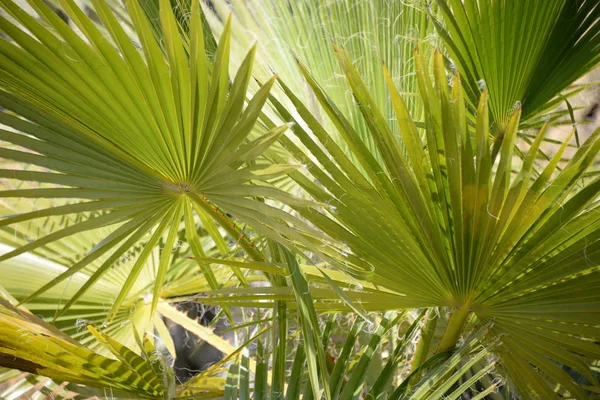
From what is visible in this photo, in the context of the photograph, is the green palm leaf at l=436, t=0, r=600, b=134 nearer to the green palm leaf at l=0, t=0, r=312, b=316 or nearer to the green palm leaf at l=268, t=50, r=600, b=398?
the green palm leaf at l=268, t=50, r=600, b=398

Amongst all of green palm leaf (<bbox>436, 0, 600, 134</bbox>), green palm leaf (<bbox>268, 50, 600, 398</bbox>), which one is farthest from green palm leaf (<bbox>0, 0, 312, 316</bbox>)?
green palm leaf (<bbox>436, 0, 600, 134</bbox>)

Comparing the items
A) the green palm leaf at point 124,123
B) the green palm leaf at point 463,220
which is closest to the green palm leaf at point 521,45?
the green palm leaf at point 463,220

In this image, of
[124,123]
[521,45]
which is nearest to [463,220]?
[521,45]


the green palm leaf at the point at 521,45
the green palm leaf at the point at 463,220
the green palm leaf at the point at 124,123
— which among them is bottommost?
the green palm leaf at the point at 463,220

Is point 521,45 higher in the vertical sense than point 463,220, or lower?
higher

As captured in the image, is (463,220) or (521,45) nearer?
(463,220)

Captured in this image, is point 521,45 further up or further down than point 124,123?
further down

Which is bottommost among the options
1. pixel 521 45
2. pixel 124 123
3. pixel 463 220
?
pixel 463 220

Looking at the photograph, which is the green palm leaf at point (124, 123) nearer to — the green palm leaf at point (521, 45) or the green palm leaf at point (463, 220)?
the green palm leaf at point (463, 220)

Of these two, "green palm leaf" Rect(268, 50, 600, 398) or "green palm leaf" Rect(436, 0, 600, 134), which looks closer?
"green palm leaf" Rect(268, 50, 600, 398)

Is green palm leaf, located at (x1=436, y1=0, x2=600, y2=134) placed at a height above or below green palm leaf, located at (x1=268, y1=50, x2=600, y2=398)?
above

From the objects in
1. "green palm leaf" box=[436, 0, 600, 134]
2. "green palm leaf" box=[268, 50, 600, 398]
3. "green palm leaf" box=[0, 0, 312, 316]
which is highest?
"green palm leaf" box=[0, 0, 312, 316]

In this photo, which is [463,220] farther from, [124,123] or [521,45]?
[124,123]

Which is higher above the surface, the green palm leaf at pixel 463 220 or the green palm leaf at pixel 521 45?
the green palm leaf at pixel 521 45
